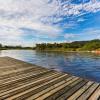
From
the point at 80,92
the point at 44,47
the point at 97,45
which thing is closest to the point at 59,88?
the point at 80,92

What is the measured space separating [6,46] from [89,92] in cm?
19880

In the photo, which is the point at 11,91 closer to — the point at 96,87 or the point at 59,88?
the point at 59,88

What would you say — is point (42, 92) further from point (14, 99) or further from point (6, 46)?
point (6, 46)

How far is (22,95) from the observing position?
6.36m

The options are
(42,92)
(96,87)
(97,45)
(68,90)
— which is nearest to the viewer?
(42,92)

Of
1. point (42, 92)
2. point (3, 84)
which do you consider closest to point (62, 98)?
point (42, 92)

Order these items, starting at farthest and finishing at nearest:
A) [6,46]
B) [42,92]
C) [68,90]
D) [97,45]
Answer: [6,46] → [97,45] → [68,90] → [42,92]

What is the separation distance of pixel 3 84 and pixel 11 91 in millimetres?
1300

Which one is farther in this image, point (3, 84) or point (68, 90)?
point (3, 84)

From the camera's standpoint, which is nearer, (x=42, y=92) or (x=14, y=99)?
(x=14, y=99)

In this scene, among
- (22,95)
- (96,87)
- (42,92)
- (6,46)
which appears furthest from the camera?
(6,46)

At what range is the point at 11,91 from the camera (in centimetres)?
684

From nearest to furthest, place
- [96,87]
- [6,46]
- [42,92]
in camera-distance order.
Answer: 1. [42,92]
2. [96,87]
3. [6,46]

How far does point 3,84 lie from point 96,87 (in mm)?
4321
